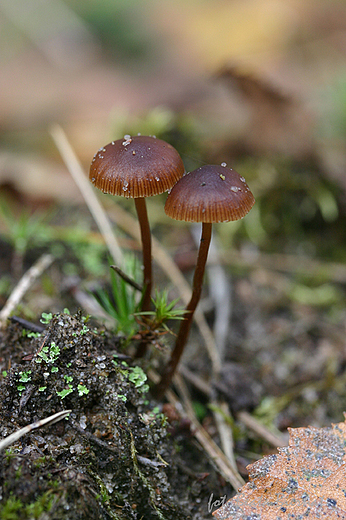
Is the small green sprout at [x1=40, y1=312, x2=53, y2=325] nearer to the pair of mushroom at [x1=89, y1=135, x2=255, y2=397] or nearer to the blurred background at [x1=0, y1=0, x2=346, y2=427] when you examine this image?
the blurred background at [x1=0, y1=0, x2=346, y2=427]

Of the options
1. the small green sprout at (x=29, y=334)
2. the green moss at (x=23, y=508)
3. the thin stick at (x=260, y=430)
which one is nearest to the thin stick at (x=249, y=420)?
the thin stick at (x=260, y=430)

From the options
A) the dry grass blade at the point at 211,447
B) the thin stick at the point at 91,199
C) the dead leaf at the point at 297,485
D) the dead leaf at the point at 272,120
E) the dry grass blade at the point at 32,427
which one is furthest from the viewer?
Answer: the dead leaf at the point at 272,120

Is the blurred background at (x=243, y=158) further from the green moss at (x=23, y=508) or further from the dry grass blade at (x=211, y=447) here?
the green moss at (x=23, y=508)

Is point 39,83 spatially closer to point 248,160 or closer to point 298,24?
point 248,160

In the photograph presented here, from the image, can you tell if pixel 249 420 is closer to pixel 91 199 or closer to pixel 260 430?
pixel 260 430

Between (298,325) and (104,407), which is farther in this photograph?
(298,325)

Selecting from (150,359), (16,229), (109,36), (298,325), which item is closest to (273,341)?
(298,325)

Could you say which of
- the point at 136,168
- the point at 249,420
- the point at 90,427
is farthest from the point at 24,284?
the point at 249,420

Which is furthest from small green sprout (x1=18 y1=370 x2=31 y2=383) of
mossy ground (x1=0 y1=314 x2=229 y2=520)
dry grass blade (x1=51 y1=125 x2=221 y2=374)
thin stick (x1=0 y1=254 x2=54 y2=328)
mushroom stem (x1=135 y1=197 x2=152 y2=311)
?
dry grass blade (x1=51 y1=125 x2=221 y2=374)
